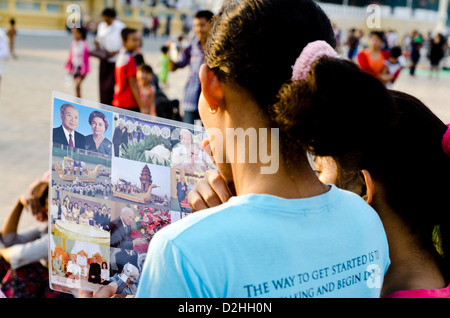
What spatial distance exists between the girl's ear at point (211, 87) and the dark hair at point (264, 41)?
0.08 feet

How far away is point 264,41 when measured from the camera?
102cm

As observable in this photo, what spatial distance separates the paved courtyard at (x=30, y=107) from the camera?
15.7 feet

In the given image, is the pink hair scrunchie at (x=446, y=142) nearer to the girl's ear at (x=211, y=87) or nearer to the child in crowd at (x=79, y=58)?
the girl's ear at (x=211, y=87)

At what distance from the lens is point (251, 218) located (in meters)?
0.96

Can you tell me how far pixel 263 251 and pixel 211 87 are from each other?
0.31 metres

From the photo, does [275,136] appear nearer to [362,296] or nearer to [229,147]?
[229,147]

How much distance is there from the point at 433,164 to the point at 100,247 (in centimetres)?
82

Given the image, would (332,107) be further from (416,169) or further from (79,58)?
(79,58)

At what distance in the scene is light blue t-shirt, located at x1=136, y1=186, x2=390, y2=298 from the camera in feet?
3.00

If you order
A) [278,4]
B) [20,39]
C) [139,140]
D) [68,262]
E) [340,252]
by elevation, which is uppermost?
[278,4]

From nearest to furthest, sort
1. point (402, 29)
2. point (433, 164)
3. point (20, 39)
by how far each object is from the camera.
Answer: point (433, 164), point (20, 39), point (402, 29)

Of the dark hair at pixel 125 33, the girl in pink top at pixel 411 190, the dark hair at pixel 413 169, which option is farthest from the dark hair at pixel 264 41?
the dark hair at pixel 125 33

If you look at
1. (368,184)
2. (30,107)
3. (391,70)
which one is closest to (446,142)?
(368,184)
